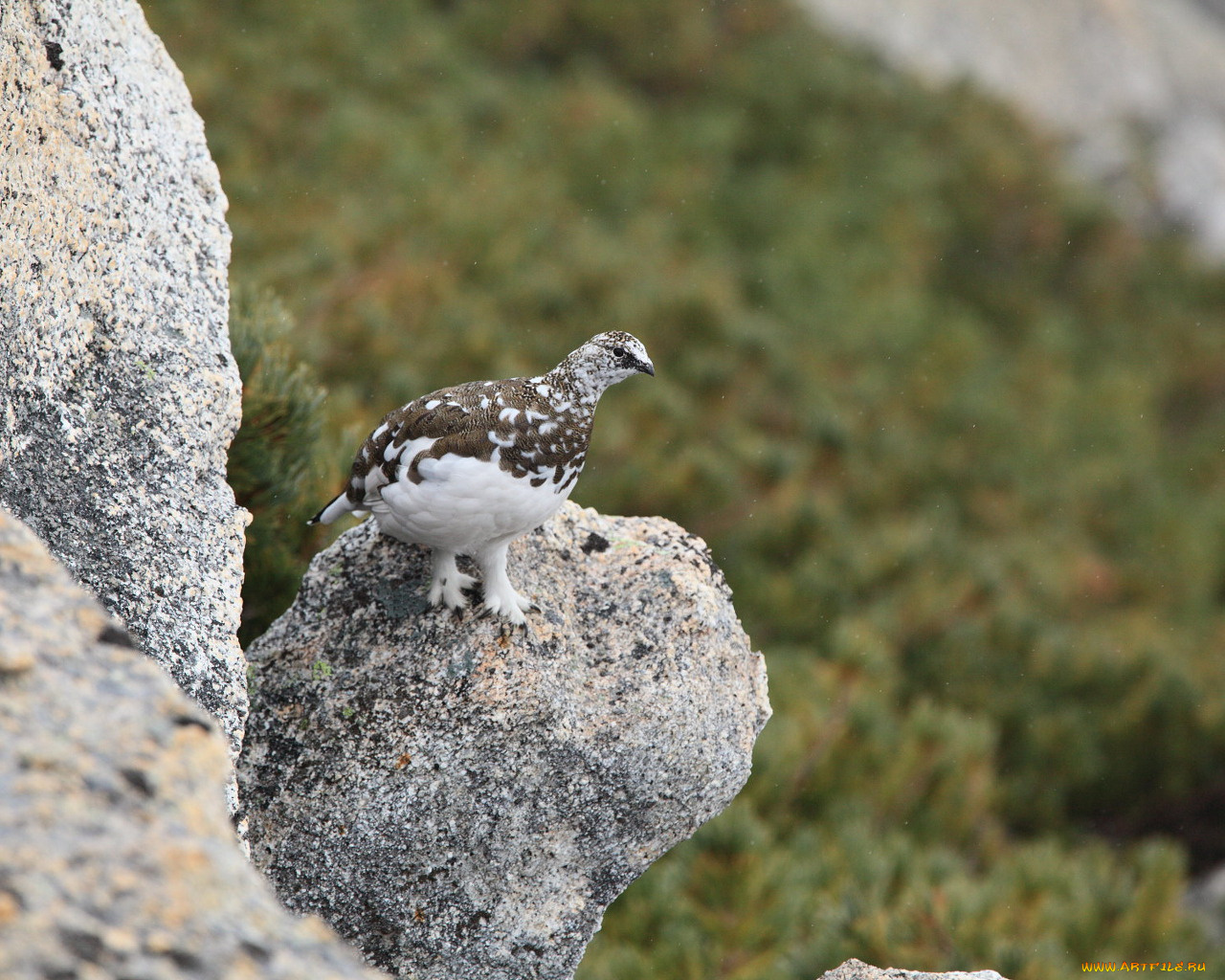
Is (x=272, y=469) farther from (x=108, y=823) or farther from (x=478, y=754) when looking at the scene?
(x=108, y=823)

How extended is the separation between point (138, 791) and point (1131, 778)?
6.56m

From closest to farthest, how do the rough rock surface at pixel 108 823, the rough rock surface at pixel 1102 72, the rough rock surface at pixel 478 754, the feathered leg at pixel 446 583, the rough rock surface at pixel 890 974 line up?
the rough rock surface at pixel 108 823, the rough rock surface at pixel 890 974, the rough rock surface at pixel 478 754, the feathered leg at pixel 446 583, the rough rock surface at pixel 1102 72

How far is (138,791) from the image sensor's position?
126 cm

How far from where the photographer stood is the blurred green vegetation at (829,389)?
4949mm

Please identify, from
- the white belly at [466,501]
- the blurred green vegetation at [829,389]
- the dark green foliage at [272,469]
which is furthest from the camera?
the blurred green vegetation at [829,389]

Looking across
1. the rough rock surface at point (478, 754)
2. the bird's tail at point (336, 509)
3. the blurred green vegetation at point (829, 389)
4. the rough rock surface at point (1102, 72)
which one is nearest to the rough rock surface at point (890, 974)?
the rough rock surface at point (478, 754)

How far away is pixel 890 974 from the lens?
2.58 m

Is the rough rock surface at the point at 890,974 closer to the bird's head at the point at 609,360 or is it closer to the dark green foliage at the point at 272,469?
the bird's head at the point at 609,360

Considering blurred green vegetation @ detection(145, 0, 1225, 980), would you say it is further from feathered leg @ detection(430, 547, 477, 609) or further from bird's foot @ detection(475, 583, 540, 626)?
bird's foot @ detection(475, 583, 540, 626)

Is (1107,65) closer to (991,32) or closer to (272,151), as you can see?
(991,32)

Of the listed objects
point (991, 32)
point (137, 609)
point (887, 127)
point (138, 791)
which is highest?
point (991, 32)

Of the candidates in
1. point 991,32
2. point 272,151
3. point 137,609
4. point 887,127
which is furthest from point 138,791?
point 991,32

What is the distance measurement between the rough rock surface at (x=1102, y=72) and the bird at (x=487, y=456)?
48.6 ft

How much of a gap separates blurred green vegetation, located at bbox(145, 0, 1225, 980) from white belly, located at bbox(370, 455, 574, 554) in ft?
3.17
